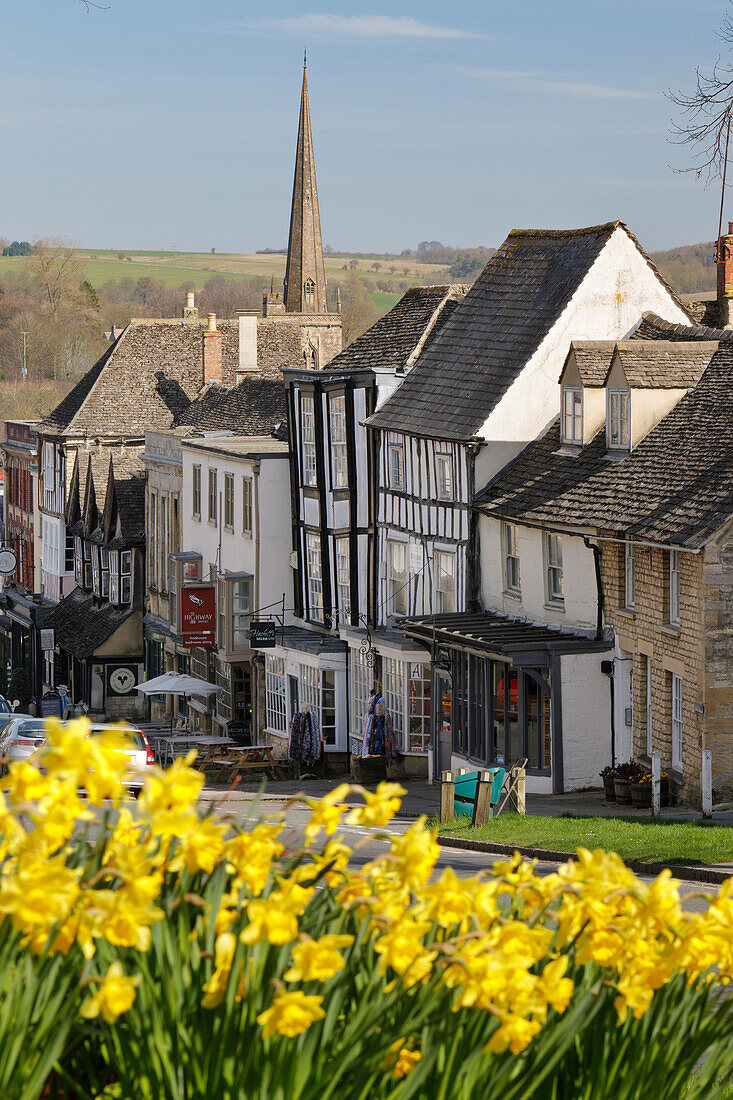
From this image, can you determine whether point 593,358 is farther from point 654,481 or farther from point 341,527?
point 341,527

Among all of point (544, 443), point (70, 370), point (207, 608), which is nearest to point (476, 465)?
point (544, 443)

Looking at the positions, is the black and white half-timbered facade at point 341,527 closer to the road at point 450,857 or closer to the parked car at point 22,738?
the parked car at point 22,738

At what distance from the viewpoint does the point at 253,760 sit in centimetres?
3825

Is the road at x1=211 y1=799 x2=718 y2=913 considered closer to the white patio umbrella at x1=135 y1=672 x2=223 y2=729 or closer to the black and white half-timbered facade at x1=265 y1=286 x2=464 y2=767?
the black and white half-timbered facade at x1=265 y1=286 x2=464 y2=767

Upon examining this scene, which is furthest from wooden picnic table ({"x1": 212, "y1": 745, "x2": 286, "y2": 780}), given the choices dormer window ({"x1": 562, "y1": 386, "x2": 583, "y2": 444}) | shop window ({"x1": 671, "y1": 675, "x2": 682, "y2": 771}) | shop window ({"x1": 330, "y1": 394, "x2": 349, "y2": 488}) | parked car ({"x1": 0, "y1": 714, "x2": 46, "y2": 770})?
shop window ({"x1": 671, "y1": 675, "x2": 682, "y2": 771})

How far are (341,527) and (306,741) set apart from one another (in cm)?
539

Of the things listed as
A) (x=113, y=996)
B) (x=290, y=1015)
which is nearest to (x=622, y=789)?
(x=290, y=1015)

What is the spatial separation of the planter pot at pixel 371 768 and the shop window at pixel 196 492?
1394 centimetres

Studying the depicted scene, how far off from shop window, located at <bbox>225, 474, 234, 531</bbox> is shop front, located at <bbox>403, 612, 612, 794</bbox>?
12.5 meters

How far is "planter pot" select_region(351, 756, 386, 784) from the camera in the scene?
3359 centimetres

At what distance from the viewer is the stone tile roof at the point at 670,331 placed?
30.2 meters

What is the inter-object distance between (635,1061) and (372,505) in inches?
1267

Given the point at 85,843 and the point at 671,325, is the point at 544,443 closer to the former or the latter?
the point at 671,325

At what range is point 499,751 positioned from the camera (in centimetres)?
2933
